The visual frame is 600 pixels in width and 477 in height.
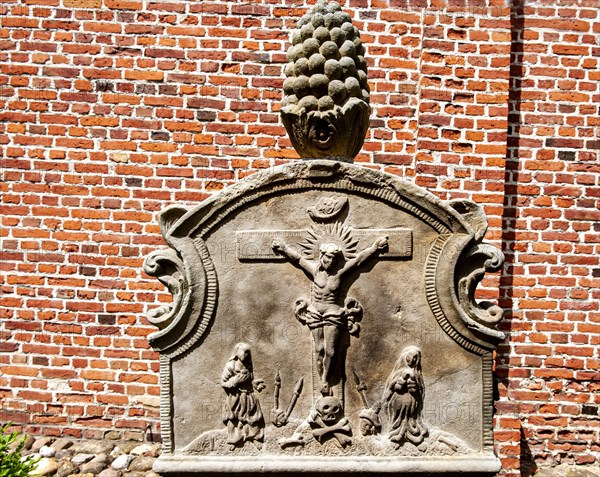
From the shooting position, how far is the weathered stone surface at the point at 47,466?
4039 millimetres

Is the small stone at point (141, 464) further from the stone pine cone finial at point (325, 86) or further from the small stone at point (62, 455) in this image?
the stone pine cone finial at point (325, 86)

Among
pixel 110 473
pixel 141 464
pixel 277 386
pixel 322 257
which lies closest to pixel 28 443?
pixel 110 473

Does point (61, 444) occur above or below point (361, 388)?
below

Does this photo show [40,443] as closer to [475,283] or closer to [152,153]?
[152,153]

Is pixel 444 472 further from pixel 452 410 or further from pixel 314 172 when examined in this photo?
pixel 314 172

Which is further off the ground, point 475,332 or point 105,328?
point 475,332

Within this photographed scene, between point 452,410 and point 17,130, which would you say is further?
point 17,130

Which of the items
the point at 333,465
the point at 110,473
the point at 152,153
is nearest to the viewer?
the point at 333,465

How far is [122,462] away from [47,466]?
0.51 m

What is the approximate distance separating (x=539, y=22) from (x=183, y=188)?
2918 mm

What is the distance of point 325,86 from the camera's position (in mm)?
2729

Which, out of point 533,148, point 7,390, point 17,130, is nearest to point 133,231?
point 17,130

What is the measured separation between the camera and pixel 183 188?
14.3 feet

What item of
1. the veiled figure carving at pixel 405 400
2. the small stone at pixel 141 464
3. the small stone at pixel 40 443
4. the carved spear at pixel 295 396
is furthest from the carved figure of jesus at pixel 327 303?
the small stone at pixel 40 443
